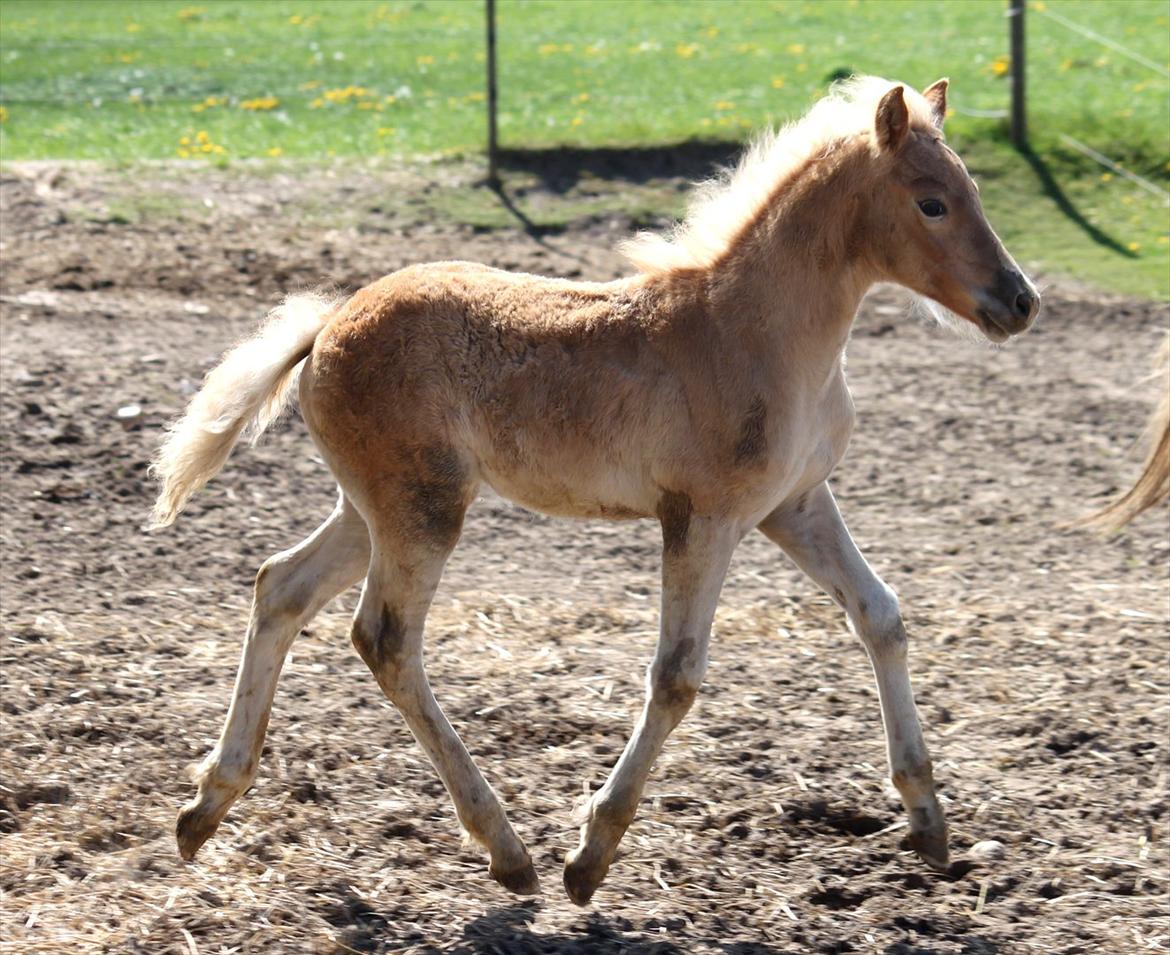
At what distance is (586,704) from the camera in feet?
17.1

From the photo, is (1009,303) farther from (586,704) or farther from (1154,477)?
(586,704)

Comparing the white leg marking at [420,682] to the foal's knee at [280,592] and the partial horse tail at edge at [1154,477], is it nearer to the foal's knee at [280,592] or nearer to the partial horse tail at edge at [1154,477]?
the foal's knee at [280,592]

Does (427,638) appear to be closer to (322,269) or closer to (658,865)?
(658,865)

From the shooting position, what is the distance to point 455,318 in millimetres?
4180

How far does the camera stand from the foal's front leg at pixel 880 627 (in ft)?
14.2

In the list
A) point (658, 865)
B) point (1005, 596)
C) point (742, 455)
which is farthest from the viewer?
point (1005, 596)

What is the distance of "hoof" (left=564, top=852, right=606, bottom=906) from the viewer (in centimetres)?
395

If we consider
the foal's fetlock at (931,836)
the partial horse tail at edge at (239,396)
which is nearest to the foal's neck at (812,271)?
the partial horse tail at edge at (239,396)

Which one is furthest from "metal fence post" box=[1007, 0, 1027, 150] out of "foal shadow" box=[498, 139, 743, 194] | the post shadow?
"foal shadow" box=[498, 139, 743, 194]

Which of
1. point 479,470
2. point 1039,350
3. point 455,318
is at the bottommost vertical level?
point 1039,350

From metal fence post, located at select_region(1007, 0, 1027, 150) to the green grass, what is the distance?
0.51 ft

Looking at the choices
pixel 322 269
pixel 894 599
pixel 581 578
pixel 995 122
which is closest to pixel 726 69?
pixel 995 122

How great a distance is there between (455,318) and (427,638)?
1.87m

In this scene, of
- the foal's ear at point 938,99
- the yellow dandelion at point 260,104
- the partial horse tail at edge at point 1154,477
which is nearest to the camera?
the foal's ear at point 938,99
